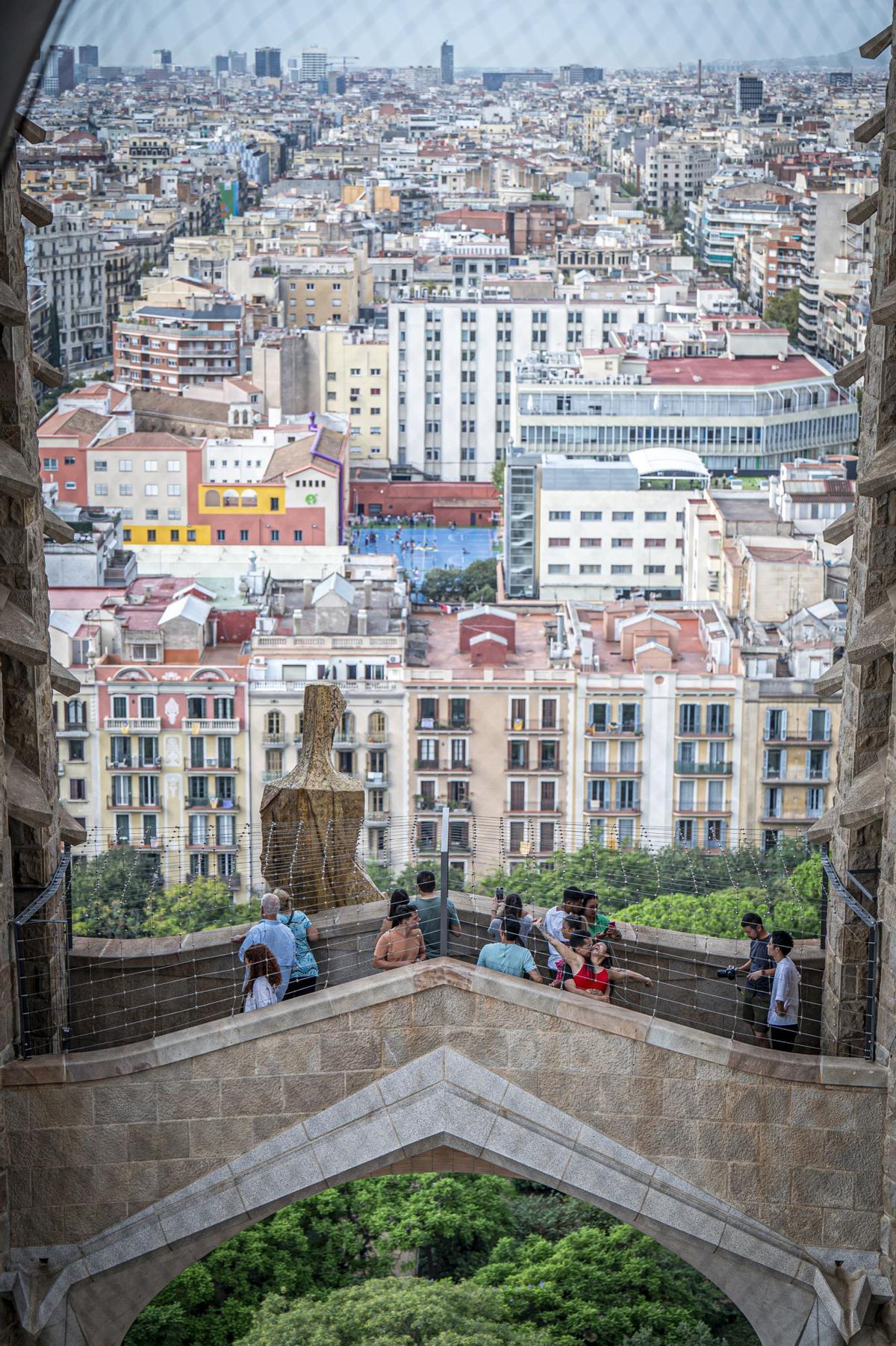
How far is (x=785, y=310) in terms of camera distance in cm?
3684

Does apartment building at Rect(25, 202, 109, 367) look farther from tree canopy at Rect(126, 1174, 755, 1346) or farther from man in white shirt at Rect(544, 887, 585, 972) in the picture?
man in white shirt at Rect(544, 887, 585, 972)

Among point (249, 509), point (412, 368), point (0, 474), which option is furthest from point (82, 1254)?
point (412, 368)

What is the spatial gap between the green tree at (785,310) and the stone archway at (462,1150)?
1349 inches

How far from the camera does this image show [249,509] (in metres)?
25.1

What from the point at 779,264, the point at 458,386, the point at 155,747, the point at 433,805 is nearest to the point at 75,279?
the point at 458,386

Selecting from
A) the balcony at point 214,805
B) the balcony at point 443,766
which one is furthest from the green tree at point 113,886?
the balcony at point 443,766

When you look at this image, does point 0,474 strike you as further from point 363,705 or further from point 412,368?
point 412,368

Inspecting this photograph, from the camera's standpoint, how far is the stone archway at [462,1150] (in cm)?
292

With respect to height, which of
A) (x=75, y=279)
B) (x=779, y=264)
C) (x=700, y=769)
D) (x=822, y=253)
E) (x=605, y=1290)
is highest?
(x=822, y=253)

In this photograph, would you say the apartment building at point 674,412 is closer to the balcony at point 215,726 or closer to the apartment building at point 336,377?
the apartment building at point 336,377

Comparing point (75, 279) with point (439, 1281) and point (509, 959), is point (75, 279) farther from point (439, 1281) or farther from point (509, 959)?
point (509, 959)

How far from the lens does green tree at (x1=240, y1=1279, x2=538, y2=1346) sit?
445cm

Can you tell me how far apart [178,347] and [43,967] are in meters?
30.2

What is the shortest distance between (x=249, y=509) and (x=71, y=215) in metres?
13.7
